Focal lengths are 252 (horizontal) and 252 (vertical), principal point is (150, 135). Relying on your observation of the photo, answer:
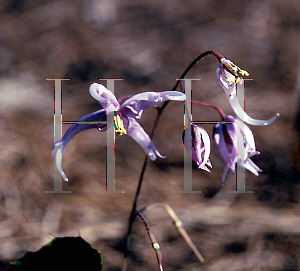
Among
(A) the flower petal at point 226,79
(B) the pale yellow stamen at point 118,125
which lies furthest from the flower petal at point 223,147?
(B) the pale yellow stamen at point 118,125

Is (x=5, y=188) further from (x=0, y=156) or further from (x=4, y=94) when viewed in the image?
(x=4, y=94)

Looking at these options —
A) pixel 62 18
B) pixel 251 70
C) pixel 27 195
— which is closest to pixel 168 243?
pixel 27 195

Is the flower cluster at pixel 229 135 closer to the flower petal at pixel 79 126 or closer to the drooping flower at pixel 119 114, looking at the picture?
the drooping flower at pixel 119 114

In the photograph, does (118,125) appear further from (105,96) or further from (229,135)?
(229,135)

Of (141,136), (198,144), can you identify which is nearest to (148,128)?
(141,136)

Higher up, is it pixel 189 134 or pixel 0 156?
pixel 189 134

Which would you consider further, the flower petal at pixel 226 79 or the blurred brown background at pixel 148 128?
the blurred brown background at pixel 148 128
